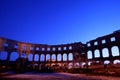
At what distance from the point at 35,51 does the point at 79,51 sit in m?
17.3

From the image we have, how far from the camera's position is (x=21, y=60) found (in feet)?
89.1

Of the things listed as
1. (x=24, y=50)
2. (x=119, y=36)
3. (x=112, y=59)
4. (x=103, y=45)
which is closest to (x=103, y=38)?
(x=103, y=45)

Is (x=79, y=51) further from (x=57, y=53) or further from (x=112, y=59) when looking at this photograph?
(x=112, y=59)

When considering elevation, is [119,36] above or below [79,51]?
above

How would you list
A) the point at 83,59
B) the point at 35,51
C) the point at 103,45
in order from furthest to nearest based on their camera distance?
1. the point at 35,51
2. the point at 83,59
3. the point at 103,45

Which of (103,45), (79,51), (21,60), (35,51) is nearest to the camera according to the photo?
(21,60)

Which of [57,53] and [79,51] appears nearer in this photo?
[79,51]

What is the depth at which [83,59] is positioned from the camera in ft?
128

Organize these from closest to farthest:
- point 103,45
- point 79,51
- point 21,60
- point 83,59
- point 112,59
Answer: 1. point 21,60
2. point 112,59
3. point 103,45
4. point 83,59
5. point 79,51

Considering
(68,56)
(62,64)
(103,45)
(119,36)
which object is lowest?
(62,64)

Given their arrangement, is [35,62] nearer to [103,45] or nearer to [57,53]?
[57,53]

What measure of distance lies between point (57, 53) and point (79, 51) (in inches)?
356

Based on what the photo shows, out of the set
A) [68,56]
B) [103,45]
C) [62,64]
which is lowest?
[62,64]

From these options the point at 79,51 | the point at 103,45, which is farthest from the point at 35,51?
the point at 103,45
